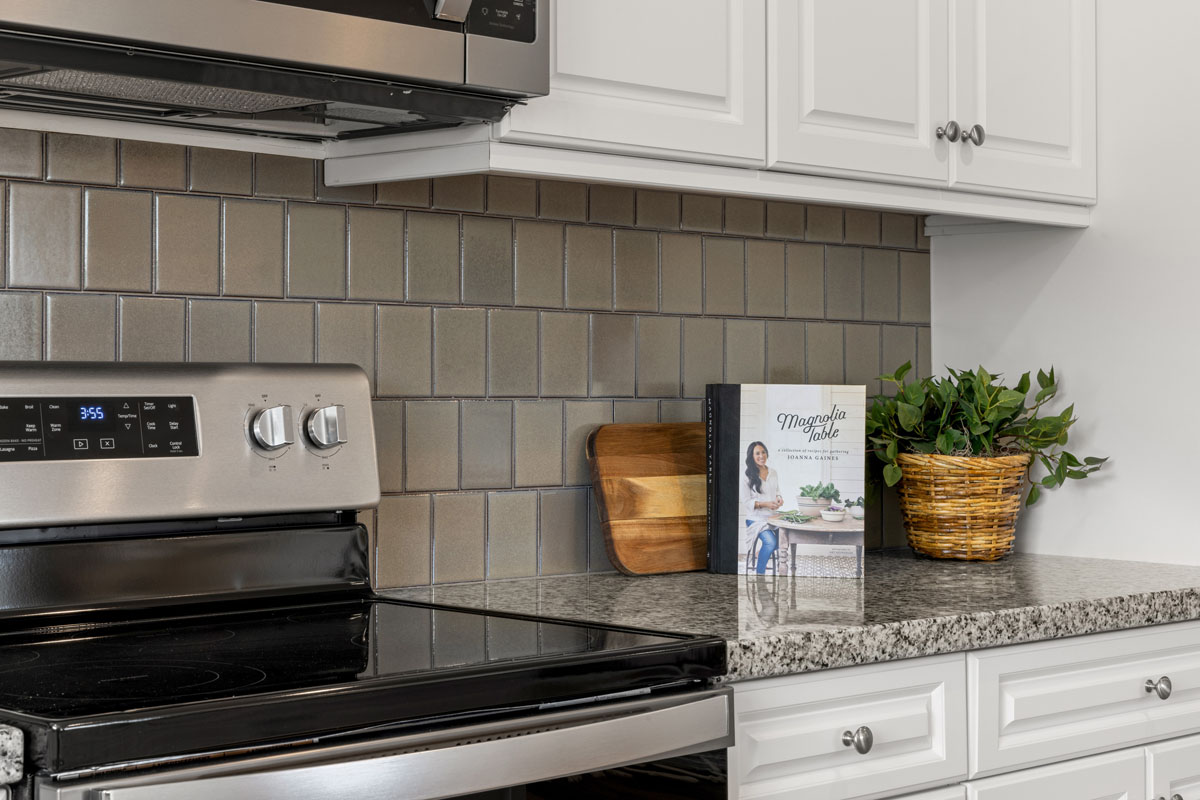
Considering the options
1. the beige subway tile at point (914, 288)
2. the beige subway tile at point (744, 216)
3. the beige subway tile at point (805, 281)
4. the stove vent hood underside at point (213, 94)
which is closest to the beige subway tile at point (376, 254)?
the stove vent hood underside at point (213, 94)

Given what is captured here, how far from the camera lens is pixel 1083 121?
213 centimetres

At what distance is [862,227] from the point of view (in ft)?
7.54

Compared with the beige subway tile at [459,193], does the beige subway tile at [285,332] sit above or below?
below

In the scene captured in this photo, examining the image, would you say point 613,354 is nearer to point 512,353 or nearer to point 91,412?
point 512,353

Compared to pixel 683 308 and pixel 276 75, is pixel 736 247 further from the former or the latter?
pixel 276 75

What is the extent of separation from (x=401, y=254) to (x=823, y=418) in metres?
0.62

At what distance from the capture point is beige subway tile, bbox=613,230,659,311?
1.99 m

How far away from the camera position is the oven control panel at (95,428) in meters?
1.35

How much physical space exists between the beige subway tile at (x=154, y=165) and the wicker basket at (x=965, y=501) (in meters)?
1.15

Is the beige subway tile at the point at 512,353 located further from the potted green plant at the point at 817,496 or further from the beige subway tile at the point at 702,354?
the potted green plant at the point at 817,496

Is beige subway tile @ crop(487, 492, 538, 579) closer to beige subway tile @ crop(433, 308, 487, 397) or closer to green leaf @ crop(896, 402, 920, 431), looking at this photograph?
beige subway tile @ crop(433, 308, 487, 397)

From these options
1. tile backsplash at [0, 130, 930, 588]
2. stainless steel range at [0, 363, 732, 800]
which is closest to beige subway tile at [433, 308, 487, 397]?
tile backsplash at [0, 130, 930, 588]

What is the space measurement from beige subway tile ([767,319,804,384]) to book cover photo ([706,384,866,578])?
0.29m

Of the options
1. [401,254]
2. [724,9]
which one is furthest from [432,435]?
[724,9]
